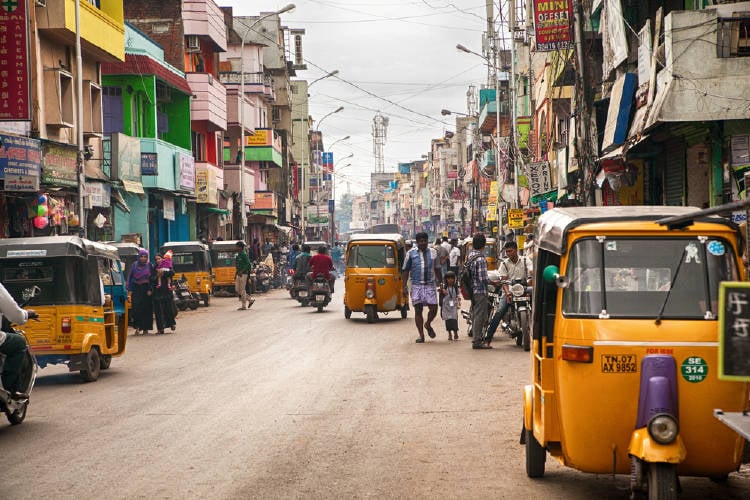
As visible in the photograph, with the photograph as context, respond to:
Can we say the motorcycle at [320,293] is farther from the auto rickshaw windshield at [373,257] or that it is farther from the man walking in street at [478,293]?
the man walking in street at [478,293]

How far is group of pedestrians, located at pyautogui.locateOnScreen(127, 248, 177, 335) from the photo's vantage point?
23938 millimetres

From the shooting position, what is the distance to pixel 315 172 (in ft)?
454

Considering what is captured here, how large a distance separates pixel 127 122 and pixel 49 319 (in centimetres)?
2645

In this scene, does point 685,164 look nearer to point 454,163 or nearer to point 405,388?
point 405,388

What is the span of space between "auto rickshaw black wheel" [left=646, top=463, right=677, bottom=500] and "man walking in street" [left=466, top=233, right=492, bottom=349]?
40.3ft

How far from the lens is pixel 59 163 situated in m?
28.2

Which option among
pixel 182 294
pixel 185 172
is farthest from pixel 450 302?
pixel 185 172

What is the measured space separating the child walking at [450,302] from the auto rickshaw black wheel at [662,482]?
45.3 feet

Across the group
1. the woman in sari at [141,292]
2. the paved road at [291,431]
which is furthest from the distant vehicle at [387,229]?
the paved road at [291,431]

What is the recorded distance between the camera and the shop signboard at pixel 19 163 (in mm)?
23922

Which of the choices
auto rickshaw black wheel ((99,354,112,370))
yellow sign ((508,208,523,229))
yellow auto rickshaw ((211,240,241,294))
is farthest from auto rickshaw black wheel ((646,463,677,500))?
yellow sign ((508,208,523,229))

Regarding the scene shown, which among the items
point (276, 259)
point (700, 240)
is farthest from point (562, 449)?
point (276, 259)

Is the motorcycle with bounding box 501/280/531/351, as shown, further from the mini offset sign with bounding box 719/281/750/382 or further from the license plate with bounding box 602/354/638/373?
the mini offset sign with bounding box 719/281/750/382

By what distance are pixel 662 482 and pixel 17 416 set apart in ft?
23.4
